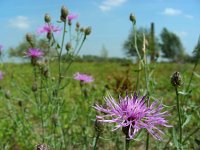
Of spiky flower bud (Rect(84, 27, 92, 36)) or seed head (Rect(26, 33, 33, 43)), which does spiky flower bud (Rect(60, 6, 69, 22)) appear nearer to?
spiky flower bud (Rect(84, 27, 92, 36))

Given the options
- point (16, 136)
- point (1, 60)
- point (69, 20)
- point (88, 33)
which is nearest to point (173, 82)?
point (88, 33)

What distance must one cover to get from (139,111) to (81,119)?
2.29m

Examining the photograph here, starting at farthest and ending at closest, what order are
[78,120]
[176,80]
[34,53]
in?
[78,120], [34,53], [176,80]

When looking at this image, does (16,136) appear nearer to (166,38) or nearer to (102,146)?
(102,146)

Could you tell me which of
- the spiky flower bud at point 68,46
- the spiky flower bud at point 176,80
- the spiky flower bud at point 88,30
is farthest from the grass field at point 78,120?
the spiky flower bud at point 88,30

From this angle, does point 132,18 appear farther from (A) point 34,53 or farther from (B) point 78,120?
(B) point 78,120

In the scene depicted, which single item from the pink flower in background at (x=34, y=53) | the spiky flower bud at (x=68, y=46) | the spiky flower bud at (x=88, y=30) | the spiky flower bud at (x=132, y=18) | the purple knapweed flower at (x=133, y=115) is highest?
the spiky flower bud at (x=132, y=18)

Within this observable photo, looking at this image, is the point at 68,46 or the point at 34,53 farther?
the point at 34,53

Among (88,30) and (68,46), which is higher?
(88,30)

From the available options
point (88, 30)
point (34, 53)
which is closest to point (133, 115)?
point (88, 30)

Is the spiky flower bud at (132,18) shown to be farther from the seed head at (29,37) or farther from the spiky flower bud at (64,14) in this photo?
the seed head at (29,37)

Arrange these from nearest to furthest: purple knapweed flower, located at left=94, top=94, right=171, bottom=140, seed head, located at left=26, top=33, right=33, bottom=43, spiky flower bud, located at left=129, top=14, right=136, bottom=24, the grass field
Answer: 1. purple knapweed flower, located at left=94, top=94, right=171, bottom=140
2. the grass field
3. spiky flower bud, located at left=129, top=14, right=136, bottom=24
4. seed head, located at left=26, top=33, right=33, bottom=43

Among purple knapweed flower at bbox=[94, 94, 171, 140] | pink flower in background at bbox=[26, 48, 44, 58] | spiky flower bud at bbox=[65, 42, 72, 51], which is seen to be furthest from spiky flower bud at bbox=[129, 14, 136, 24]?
purple knapweed flower at bbox=[94, 94, 171, 140]

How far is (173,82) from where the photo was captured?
4.50ft
